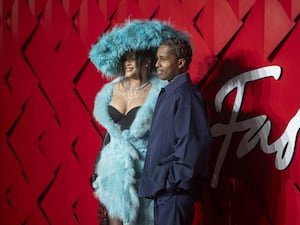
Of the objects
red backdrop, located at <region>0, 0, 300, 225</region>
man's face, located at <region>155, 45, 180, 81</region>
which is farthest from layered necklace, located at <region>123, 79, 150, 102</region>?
red backdrop, located at <region>0, 0, 300, 225</region>

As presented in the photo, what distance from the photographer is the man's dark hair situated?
157 centimetres

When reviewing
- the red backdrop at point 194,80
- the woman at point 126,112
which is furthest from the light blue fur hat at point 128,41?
the red backdrop at point 194,80

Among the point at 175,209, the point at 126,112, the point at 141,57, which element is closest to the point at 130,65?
the point at 141,57

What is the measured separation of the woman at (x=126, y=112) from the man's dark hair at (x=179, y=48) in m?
0.07

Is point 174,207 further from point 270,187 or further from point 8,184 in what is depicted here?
point 8,184

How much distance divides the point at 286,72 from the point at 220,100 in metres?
0.25

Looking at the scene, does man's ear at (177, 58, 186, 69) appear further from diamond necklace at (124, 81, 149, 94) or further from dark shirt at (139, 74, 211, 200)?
diamond necklace at (124, 81, 149, 94)

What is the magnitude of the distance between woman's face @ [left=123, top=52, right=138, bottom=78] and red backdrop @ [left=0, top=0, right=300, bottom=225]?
1.03 feet

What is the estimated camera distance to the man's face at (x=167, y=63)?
5.13 feet

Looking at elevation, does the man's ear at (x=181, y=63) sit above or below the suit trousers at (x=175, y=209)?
above

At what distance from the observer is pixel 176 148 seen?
1472 millimetres

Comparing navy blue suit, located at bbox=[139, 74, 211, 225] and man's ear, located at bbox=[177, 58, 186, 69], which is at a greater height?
man's ear, located at bbox=[177, 58, 186, 69]

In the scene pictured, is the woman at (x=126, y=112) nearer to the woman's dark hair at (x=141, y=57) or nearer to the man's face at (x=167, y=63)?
the woman's dark hair at (x=141, y=57)

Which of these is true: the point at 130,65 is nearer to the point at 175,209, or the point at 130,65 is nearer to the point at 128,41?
the point at 128,41
